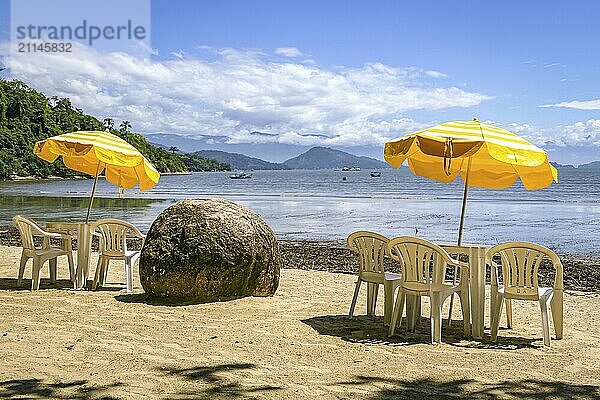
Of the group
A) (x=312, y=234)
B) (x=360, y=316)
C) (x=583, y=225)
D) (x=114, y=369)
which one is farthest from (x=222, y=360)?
Result: (x=583, y=225)

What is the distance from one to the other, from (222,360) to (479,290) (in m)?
2.87

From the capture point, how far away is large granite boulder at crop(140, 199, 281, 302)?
8992mm

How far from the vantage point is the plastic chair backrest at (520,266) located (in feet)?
23.0

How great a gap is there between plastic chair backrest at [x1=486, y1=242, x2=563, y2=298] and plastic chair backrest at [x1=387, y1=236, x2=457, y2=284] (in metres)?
0.54

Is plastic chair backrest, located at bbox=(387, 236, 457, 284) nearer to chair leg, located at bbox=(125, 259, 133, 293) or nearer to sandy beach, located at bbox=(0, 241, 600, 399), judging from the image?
sandy beach, located at bbox=(0, 241, 600, 399)

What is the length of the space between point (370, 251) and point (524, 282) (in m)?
1.71

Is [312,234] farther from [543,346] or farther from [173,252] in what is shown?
[543,346]

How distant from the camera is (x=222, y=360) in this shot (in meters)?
6.15

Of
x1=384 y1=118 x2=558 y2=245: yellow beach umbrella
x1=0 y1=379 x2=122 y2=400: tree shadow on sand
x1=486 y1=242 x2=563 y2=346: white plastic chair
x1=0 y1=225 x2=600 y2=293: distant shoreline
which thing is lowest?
x1=0 y1=225 x2=600 y2=293: distant shoreline

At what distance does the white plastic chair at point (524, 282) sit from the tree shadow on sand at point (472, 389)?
1.54m

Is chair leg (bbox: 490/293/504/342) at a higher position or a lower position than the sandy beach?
higher

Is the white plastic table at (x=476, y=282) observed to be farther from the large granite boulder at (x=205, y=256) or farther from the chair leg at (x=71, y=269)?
the chair leg at (x=71, y=269)

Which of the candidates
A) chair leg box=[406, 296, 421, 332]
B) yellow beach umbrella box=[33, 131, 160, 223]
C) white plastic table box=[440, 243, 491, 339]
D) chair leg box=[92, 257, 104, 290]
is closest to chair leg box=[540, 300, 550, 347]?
white plastic table box=[440, 243, 491, 339]

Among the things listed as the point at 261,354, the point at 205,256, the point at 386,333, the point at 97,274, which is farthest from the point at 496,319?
the point at 97,274
